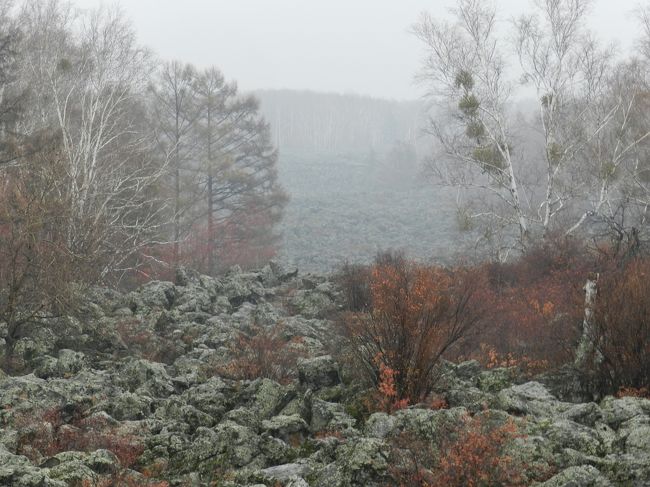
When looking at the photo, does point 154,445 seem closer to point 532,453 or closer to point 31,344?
point 532,453

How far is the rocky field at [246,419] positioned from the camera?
234 inches

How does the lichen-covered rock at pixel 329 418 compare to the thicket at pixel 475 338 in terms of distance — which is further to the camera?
the thicket at pixel 475 338

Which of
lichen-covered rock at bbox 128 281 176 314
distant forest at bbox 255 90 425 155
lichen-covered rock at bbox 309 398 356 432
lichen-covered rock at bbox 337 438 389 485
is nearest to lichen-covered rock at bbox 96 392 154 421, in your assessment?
lichen-covered rock at bbox 309 398 356 432

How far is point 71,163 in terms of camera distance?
16.7 m

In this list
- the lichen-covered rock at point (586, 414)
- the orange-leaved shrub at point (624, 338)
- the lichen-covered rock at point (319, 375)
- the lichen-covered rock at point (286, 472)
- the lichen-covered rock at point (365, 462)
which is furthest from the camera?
the lichen-covered rock at point (319, 375)

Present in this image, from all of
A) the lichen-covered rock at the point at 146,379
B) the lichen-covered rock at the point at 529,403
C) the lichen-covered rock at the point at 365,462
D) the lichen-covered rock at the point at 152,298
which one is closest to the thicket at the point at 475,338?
the lichen-covered rock at the point at 529,403

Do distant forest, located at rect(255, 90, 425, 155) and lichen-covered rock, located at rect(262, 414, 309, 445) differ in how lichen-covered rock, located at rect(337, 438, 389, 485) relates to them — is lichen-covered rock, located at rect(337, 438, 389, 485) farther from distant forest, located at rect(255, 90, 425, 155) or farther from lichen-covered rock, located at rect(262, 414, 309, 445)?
distant forest, located at rect(255, 90, 425, 155)

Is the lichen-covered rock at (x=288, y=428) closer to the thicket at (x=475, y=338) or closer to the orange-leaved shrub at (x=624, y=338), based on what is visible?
the thicket at (x=475, y=338)

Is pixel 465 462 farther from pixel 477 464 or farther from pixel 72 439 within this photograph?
pixel 72 439

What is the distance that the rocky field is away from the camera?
5.95m

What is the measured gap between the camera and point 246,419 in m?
8.13

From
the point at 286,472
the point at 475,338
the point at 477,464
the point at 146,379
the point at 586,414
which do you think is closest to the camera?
the point at 477,464

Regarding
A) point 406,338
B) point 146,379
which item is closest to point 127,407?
point 146,379

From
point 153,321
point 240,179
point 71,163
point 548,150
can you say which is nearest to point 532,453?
point 153,321
